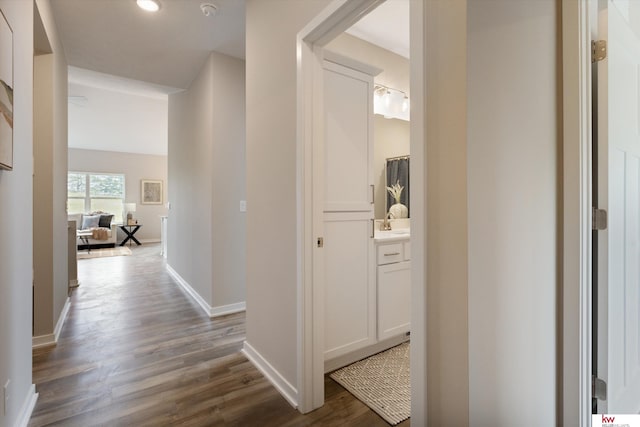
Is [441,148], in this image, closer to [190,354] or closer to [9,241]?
[9,241]

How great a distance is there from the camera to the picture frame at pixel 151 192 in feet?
28.9

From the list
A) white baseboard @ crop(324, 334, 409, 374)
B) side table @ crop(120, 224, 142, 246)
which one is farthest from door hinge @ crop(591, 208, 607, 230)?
side table @ crop(120, 224, 142, 246)

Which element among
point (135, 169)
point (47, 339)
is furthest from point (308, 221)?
point (135, 169)

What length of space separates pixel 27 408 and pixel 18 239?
884 mm

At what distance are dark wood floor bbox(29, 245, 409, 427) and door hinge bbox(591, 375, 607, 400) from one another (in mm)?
817

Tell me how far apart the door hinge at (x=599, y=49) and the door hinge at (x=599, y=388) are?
1.29 metres

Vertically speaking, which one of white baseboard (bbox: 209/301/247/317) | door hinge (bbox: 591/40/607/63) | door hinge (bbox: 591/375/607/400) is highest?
door hinge (bbox: 591/40/607/63)

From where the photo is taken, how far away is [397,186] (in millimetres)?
2969

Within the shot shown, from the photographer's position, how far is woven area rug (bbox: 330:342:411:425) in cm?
162

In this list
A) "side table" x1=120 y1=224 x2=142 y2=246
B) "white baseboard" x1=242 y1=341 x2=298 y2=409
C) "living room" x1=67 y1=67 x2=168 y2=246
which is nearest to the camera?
"white baseboard" x1=242 y1=341 x2=298 y2=409

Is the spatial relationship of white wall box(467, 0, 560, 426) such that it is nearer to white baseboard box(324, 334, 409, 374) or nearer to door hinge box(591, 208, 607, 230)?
door hinge box(591, 208, 607, 230)

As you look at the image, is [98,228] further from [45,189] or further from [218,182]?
[218,182]

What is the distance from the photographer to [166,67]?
10.9 ft

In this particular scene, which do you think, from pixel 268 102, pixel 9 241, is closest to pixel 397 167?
pixel 268 102
